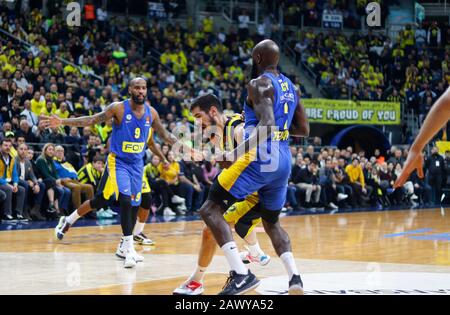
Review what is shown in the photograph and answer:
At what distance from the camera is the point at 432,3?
34781 mm

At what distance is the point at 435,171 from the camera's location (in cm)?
2295

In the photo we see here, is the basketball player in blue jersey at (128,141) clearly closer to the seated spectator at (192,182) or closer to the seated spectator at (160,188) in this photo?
the seated spectator at (160,188)

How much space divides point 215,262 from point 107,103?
10.5 m

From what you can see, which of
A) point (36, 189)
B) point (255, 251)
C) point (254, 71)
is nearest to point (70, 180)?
point (36, 189)

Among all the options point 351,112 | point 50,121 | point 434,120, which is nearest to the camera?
point 434,120

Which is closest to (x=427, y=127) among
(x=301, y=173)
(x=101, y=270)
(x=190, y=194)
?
(x=101, y=270)

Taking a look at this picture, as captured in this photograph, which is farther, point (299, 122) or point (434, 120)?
point (299, 122)

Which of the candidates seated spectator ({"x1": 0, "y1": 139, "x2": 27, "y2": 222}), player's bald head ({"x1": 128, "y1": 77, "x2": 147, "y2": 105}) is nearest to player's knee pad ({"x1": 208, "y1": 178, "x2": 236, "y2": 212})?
player's bald head ({"x1": 128, "y1": 77, "x2": 147, "y2": 105})

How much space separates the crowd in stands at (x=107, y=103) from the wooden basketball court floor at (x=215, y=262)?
73.3 inches

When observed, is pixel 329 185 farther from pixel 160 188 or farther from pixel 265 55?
pixel 265 55

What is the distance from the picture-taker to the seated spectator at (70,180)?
14929 mm

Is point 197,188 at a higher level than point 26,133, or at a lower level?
lower

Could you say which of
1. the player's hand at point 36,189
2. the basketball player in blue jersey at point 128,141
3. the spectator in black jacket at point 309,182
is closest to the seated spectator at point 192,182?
the spectator in black jacket at point 309,182
